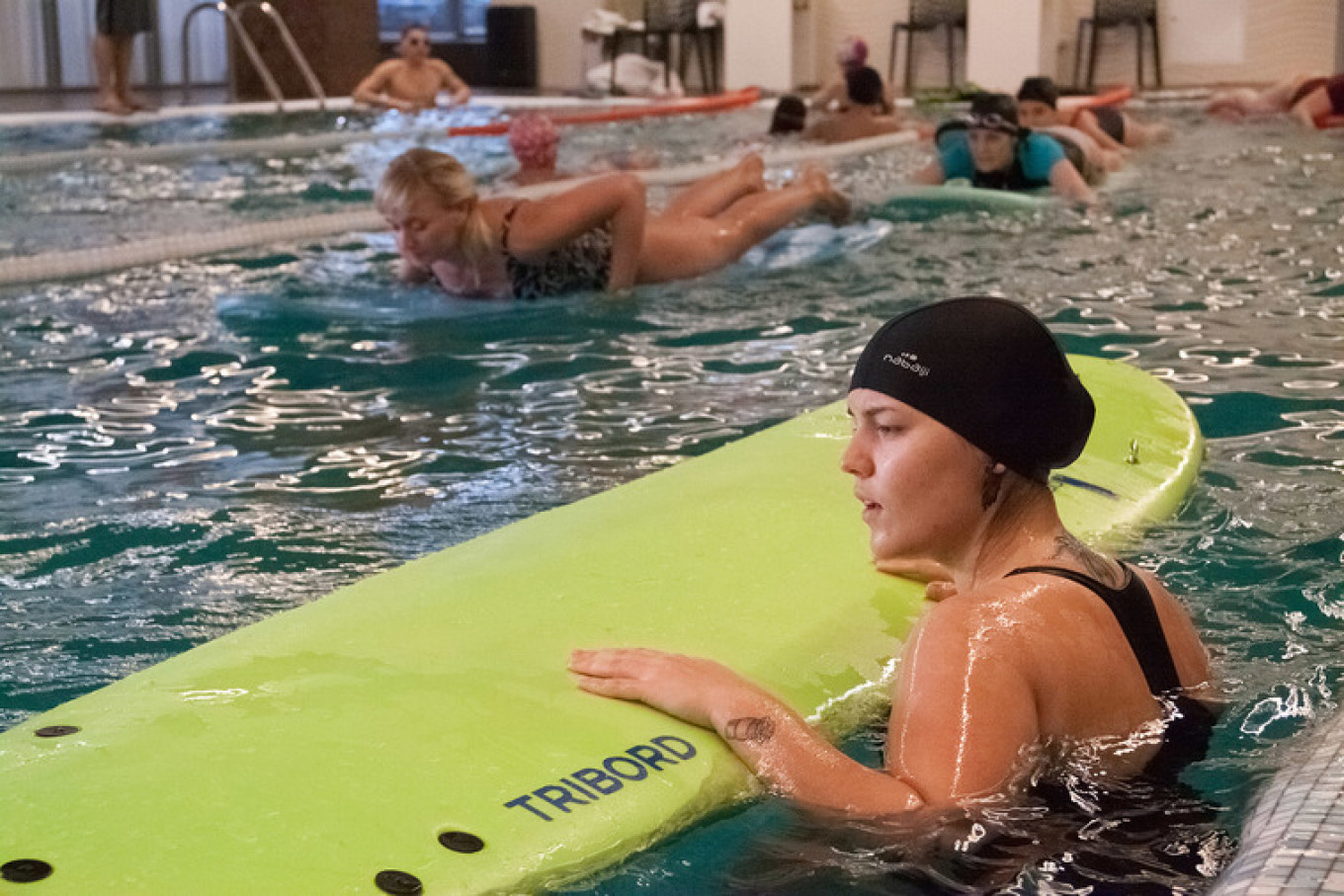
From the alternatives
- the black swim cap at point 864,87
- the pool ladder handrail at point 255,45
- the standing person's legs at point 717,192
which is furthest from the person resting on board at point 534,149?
the pool ladder handrail at point 255,45

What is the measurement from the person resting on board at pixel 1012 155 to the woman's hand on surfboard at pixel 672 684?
6919 millimetres

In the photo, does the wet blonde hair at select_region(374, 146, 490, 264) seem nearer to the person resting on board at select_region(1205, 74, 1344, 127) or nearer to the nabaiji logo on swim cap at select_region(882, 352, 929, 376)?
the nabaiji logo on swim cap at select_region(882, 352, 929, 376)

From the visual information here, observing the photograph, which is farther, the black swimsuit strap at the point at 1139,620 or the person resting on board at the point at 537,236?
the person resting on board at the point at 537,236

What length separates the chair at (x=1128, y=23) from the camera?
18.4m

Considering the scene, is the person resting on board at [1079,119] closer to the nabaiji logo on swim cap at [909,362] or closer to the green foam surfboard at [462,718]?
the green foam surfboard at [462,718]

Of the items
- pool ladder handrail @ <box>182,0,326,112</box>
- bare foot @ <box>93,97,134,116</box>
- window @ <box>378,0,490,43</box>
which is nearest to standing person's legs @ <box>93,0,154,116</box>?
bare foot @ <box>93,97,134,116</box>

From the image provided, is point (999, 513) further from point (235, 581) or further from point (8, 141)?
point (8, 141)

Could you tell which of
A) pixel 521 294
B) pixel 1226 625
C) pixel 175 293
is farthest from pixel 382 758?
pixel 175 293

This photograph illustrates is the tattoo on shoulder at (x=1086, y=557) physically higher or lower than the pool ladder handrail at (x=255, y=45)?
lower

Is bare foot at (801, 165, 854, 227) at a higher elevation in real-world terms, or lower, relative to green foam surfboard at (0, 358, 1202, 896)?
higher

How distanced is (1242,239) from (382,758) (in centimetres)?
651

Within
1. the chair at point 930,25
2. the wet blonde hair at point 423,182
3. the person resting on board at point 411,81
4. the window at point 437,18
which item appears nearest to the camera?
the wet blonde hair at point 423,182

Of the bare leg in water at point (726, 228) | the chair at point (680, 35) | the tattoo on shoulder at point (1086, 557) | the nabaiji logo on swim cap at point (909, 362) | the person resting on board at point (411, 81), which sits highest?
the chair at point (680, 35)

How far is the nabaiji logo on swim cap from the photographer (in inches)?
83.8
